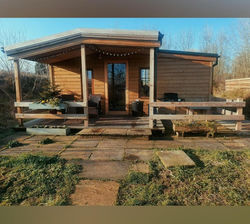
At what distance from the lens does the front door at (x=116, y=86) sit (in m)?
6.65

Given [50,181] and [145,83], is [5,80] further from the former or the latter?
[50,181]

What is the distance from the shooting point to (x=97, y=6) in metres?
2.31

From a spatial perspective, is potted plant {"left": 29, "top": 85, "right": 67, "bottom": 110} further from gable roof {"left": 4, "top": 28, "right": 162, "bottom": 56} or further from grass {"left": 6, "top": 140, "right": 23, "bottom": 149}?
gable roof {"left": 4, "top": 28, "right": 162, "bottom": 56}

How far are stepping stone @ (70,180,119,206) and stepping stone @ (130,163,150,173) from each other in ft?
1.64

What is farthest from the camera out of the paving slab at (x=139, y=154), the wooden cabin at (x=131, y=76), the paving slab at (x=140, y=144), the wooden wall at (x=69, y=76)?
the wooden wall at (x=69, y=76)

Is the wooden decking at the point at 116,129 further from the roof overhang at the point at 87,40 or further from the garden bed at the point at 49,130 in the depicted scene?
the roof overhang at the point at 87,40

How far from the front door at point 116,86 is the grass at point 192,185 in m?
3.96

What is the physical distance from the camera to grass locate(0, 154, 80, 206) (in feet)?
7.09

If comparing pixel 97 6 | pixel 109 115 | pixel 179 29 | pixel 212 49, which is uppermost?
pixel 179 29

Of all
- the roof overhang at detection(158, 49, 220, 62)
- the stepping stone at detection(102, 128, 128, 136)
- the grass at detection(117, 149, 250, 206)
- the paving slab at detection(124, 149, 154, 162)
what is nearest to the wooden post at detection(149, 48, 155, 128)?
the stepping stone at detection(102, 128, 128, 136)

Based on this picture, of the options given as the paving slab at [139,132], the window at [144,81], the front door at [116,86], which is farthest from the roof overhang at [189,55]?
the paving slab at [139,132]

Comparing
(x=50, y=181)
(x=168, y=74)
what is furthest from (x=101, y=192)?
(x=168, y=74)

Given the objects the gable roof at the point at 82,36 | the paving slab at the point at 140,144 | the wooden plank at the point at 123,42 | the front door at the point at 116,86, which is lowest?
the paving slab at the point at 140,144

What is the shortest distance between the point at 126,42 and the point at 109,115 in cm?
303
